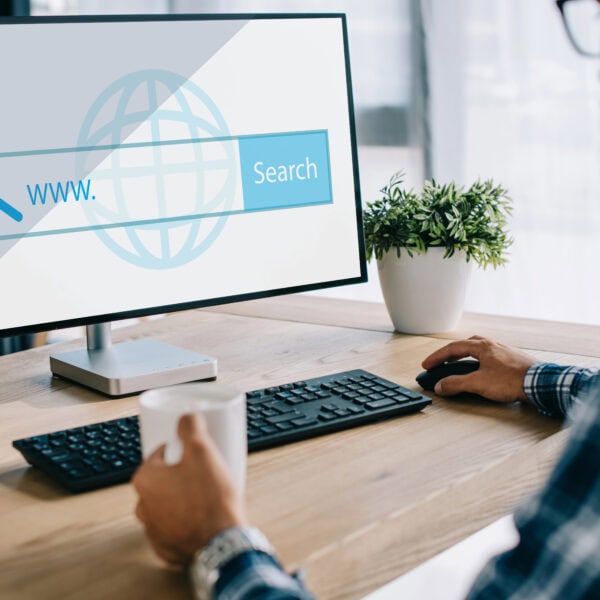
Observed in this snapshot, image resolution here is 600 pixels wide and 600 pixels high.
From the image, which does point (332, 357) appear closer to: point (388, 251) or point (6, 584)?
point (388, 251)

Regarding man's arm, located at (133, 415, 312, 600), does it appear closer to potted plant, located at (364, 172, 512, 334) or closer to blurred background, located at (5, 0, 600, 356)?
potted plant, located at (364, 172, 512, 334)

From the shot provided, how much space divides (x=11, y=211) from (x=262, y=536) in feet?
2.05

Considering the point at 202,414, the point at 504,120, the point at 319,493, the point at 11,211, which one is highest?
the point at 504,120

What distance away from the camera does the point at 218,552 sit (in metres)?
0.69

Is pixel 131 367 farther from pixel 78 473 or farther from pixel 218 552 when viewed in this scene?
pixel 218 552

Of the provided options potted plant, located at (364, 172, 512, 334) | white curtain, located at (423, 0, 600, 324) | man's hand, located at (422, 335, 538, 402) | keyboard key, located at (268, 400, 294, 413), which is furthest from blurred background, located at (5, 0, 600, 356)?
keyboard key, located at (268, 400, 294, 413)

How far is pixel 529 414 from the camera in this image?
3.66 ft

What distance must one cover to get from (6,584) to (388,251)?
37.1 inches

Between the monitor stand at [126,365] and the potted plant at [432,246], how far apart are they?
390 millimetres

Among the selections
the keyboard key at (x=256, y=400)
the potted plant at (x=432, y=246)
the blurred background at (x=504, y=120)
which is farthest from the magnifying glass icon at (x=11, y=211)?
the blurred background at (x=504, y=120)

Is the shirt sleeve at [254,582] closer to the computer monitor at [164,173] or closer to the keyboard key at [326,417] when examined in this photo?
the keyboard key at [326,417]

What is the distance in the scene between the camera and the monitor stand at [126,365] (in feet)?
3.95

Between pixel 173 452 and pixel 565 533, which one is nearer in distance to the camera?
pixel 565 533

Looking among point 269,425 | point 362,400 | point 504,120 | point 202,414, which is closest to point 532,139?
point 504,120
